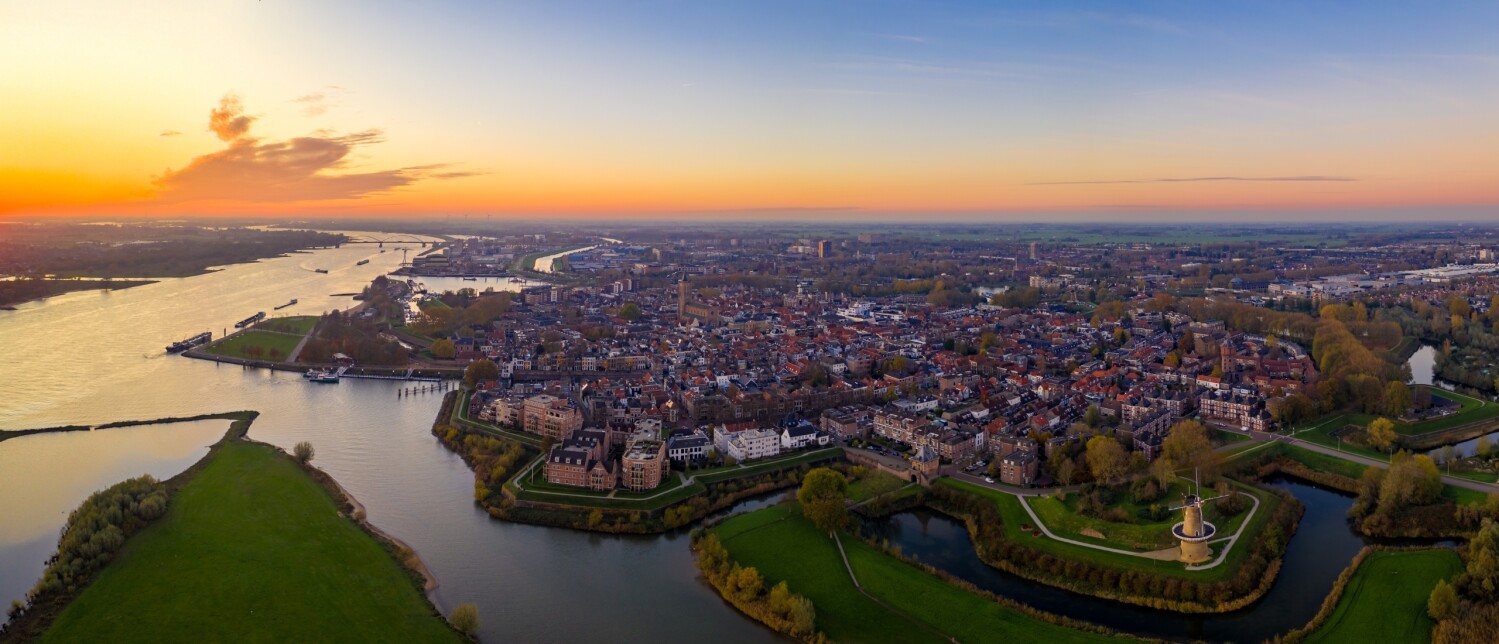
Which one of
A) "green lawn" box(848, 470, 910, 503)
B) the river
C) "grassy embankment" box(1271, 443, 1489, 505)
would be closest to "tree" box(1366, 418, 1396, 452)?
"grassy embankment" box(1271, 443, 1489, 505)

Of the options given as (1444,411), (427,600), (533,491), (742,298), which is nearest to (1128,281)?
(742,298)

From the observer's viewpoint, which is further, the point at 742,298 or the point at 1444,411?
the point at 742,298

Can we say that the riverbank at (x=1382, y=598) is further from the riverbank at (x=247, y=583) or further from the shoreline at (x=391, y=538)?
the shoreline at (x=391, y=538)

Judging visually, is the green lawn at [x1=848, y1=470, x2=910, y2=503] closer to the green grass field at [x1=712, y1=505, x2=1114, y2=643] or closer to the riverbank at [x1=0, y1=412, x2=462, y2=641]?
the green grass field at [x1=712, y1=505, x2=1114, y2=643]

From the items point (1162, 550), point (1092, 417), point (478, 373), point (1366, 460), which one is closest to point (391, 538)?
point (478, 373)

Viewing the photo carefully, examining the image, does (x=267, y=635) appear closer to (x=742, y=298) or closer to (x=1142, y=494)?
(x=1142, y=494)

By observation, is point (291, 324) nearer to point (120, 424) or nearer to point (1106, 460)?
point (120, 424)

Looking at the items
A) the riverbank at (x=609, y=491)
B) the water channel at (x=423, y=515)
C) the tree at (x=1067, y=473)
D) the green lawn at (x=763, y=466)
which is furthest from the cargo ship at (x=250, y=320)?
the tree at (x=1067, y=473)
